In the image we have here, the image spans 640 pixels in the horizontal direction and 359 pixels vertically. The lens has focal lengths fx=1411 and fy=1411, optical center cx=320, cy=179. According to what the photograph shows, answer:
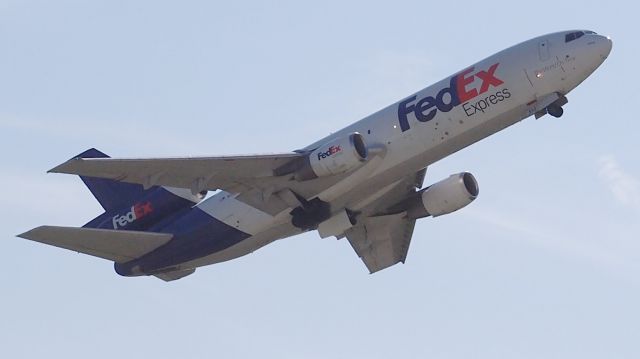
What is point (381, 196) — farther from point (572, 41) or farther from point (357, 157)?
point (572, 41)

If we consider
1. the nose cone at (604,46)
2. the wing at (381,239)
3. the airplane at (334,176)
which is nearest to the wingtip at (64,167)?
the airplane at (334,176)

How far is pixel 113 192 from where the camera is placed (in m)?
66.2

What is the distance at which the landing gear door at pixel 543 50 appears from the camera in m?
57.0

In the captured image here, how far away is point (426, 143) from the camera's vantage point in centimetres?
5719

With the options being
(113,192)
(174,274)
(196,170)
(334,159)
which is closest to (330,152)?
(334,159)

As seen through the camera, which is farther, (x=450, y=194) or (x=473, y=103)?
(x=450, y=194)

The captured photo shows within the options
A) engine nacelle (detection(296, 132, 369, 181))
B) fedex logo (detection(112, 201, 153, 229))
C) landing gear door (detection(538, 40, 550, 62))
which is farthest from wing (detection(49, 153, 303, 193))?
landing gear door (detection(538, 40, 550, 62))

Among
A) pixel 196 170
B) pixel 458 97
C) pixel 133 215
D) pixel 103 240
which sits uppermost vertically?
pixel 133 215

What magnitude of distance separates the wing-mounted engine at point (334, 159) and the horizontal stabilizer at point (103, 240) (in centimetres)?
803

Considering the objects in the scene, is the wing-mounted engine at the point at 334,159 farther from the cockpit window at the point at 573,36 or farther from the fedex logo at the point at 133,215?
the cockpit window at the point at 573,36

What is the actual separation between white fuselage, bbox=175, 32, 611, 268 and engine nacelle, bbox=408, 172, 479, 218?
4.08 metres

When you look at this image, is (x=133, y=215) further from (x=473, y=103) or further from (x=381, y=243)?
(x=473, y=103)

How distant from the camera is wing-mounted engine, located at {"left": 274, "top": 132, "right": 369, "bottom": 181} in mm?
56375

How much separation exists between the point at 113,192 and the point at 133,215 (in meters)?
2.40
